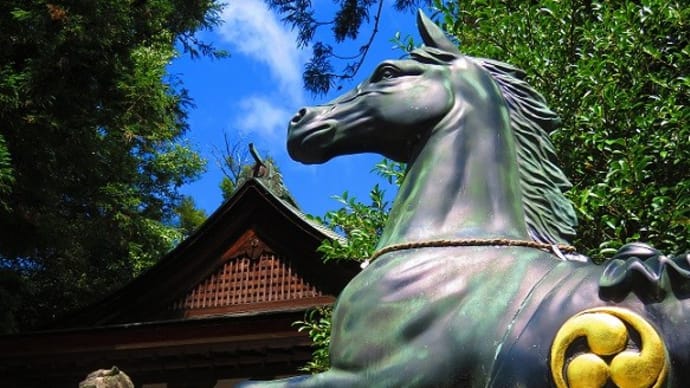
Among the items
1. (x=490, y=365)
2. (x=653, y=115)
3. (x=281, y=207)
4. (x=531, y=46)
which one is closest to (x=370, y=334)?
(x=490, y=365)

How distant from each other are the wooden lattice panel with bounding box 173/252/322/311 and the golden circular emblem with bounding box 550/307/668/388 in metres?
10.6

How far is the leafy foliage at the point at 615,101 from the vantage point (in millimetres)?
4293

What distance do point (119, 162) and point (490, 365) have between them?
37.2 ft

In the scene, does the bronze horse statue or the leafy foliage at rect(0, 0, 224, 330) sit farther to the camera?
the leafy foliage at rect(0, 0, 224, 330)

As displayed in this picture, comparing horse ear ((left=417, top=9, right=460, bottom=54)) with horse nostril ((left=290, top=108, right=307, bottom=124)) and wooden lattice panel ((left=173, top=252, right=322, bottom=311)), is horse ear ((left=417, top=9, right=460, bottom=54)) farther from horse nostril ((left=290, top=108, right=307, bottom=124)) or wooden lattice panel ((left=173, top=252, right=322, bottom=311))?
wooden lattice panel ((left=173, top=252, right=322, bottom=311))

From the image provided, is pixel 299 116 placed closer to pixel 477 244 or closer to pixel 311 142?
pixel 311 142

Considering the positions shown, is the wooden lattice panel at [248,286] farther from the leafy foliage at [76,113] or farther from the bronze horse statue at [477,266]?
the bronze horse statue at [477,266]

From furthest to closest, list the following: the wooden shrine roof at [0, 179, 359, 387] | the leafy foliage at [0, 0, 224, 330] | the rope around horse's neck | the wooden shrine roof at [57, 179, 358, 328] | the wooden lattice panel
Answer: the wooden shrine roof at [57, 179, 358, 328] → the wooden lattice panel → the wooden shrine roof at [0, 179, 359, 387] → the leafy foliage at [0, 0, 224, 330] → the rope around horse's neck

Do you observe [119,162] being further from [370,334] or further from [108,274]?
[370,334]

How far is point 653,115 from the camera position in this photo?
4.42 metres

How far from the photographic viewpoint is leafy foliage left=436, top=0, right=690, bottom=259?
169 inches

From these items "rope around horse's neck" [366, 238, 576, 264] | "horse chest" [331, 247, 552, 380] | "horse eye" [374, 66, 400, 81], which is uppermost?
"horse eye" [374, 66, 400, 81]

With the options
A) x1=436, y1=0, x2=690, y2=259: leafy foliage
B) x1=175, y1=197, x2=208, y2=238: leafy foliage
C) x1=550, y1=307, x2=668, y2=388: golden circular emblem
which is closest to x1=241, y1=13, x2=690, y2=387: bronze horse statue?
x1=550, y1=307, x2=668, y2=388: golden circular emblem

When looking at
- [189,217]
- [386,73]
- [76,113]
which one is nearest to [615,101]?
[386,73]
